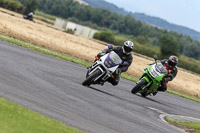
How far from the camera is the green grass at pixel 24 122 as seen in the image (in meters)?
6.59

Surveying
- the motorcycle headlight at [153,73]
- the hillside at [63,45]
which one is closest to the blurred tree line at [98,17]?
the hillside at [63,45]

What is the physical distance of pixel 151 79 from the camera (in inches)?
667

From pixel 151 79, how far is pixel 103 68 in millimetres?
3128

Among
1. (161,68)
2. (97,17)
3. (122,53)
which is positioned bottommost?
(97,17)

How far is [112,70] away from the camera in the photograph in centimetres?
1457

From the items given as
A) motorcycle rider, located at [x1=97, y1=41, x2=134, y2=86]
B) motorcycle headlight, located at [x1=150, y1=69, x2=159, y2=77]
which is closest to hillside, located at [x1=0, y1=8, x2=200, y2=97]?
motorcycle headlight, located at [x1=150, y1=69, x2=159, y2=77]

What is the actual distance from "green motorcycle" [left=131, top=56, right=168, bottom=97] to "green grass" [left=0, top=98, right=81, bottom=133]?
9.10 metres

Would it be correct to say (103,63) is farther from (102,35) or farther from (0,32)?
(102,35)

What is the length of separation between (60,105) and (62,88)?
9.15 ft

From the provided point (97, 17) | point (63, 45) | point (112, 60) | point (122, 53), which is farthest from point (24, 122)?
point (97, 17)

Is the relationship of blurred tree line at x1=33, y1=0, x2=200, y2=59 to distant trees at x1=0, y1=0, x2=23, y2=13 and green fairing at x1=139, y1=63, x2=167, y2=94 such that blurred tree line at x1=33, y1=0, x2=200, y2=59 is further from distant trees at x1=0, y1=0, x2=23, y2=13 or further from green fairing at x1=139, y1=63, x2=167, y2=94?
green fairing at x1=139, y1=63, x2=167, y2=94

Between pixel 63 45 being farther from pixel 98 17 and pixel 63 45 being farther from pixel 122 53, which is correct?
pixel 98 17

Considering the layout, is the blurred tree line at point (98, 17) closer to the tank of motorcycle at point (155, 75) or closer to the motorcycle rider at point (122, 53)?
the tank of motorcycle at point (155, 75)

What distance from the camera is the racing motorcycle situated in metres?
14.3
